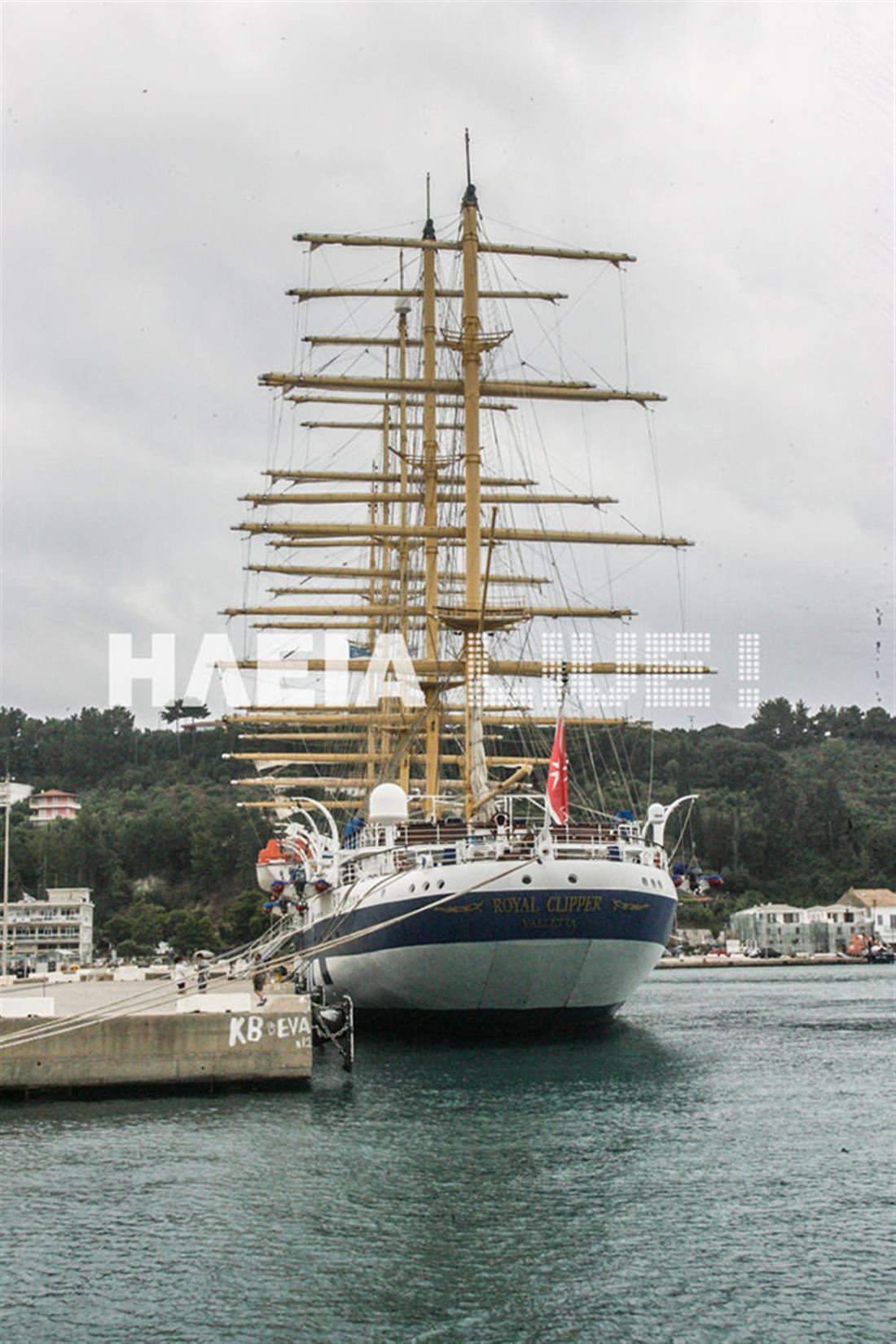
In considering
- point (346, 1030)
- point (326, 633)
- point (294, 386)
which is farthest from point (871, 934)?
point (346, 1030)

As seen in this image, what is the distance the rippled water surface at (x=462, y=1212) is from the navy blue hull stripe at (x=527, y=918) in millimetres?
4522

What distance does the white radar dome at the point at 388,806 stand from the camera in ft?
161

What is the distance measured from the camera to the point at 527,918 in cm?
4275

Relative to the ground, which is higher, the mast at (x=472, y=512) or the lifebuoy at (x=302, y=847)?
the mast at (x=472, y=512)

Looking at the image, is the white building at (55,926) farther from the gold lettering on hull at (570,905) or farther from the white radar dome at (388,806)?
the gold lettering on hull at (570,905)

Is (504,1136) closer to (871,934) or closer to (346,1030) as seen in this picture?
(346,1030)

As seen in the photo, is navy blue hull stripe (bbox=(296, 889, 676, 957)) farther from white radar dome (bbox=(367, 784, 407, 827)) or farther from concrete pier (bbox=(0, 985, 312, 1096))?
concrete pier (bbox=(0, 985, 312, 1096))

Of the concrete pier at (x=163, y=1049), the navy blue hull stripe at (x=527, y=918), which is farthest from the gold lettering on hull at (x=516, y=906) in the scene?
the concrete pier at (x=163, y=1049)

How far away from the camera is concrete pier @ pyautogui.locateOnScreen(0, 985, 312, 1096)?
109 feet

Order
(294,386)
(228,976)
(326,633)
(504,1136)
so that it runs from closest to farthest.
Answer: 1. (504,1136)
2. (228,976)
3. (294,386)
4. (326,633)

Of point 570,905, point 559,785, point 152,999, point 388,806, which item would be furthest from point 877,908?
point 152,999

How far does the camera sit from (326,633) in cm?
9300

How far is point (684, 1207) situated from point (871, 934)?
141m

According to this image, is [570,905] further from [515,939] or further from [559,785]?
[559,785]
